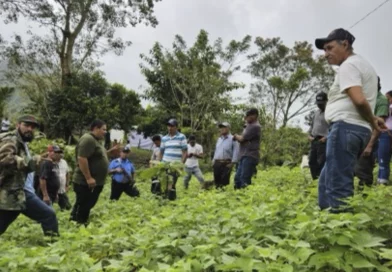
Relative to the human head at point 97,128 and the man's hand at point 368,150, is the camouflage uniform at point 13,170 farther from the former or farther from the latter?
the man's hand at point 368,150

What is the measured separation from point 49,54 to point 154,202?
22.0 metres

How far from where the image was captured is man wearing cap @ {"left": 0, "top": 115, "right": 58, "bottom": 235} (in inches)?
159

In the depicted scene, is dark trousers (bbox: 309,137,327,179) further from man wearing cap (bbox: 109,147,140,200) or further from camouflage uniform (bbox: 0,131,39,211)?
camouflage uniform (bbox: 0,131,39,211)

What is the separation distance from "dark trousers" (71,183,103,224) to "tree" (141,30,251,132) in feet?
51.3

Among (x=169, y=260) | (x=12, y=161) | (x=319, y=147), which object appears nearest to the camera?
(x=169, y=260)

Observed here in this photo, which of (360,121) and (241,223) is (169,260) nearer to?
(241,223)

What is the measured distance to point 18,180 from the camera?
13.7 feet

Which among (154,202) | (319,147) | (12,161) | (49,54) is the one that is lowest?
(154,202)

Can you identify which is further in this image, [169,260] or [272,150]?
[272,150]

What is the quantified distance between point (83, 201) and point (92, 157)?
2.07ft

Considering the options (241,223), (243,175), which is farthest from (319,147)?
(241,223)

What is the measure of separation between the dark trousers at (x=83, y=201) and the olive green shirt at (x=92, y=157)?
0.09 m

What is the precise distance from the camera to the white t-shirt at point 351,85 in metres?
3.28

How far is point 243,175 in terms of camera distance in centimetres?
685
